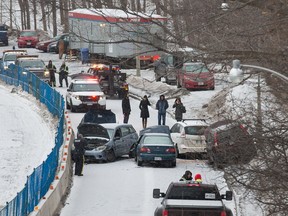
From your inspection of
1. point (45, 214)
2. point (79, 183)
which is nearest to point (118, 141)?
point (79, 183)

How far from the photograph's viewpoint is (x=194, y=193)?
22.6 m

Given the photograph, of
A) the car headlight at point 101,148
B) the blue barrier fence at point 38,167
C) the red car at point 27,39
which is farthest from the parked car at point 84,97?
the red car at point 27,39

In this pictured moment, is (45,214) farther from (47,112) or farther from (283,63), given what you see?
(47,112)

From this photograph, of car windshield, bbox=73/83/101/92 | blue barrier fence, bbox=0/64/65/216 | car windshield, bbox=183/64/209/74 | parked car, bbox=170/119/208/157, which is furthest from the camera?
car windshield, bbox=73/83/101/92

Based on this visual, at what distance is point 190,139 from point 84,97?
1281cm

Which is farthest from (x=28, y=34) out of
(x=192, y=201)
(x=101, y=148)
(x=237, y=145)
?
(x=192, y=201)

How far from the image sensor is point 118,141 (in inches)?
1486

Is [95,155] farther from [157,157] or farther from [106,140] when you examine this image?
[157,157]

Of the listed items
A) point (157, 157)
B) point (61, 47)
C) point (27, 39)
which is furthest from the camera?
point (27, 39)

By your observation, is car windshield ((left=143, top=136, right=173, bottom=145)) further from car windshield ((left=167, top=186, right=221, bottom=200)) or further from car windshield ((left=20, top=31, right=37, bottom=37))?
car windshield ((left=20, top=31, right=37, bottom=37))

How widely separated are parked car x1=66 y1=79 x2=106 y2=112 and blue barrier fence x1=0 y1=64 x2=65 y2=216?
111cm

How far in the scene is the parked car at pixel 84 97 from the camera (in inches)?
1939

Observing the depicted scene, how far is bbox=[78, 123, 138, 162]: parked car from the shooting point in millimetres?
36656

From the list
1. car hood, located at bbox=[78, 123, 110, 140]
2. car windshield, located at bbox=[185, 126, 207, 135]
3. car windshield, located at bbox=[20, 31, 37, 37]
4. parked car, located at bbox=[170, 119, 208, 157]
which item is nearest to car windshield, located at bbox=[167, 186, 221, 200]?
parked car, located at bbox=[170, 119, 208, 157]
